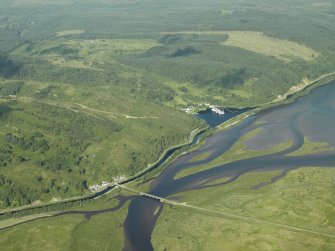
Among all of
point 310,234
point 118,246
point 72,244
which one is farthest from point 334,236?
point 72,244

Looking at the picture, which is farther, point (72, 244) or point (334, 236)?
point (72, 244)

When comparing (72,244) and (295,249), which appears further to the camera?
(72,244)

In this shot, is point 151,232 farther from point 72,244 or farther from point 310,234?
point 310,234

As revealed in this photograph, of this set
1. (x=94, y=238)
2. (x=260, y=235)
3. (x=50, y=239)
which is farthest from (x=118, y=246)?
(x=260, y=235)

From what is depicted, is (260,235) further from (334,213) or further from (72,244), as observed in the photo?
(72,244)

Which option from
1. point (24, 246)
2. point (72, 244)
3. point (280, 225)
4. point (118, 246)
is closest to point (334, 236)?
point (280, 225)

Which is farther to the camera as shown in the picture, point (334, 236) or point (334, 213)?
point (334, 213)

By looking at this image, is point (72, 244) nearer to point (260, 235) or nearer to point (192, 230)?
point (192, 230)
